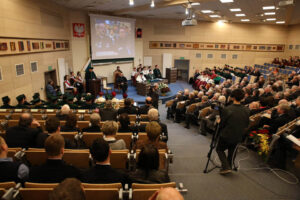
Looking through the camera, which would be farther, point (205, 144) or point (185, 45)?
point (185, 45)

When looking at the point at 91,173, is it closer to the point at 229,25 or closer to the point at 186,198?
the point at 186,198

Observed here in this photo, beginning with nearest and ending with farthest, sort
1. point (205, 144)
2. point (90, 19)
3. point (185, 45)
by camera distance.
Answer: point (205, 144), point (90, 19), point (185, 45)

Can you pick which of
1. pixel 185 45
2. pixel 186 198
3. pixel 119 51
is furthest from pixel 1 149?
pixel 185 45

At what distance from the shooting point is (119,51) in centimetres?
1299

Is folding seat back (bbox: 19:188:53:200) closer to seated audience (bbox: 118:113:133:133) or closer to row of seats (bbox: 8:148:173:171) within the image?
row of seats (bbox: 8:148:173:171)

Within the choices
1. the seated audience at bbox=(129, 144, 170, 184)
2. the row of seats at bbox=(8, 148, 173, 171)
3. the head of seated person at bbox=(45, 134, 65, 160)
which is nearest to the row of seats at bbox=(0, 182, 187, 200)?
the seated audience at bbox=(129, 144, 170, 184)

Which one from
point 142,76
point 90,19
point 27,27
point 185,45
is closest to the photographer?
point 27,27

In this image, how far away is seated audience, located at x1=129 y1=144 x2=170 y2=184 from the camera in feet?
6.02

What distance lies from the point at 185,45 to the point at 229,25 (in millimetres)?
3856

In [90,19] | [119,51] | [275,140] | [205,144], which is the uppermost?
[90,19]

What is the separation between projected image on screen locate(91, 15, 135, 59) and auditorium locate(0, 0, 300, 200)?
0.06m

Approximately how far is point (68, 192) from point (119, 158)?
1.34 metres

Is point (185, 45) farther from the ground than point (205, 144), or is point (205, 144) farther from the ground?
point (185, 45)

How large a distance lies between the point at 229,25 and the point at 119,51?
9.09 metres
